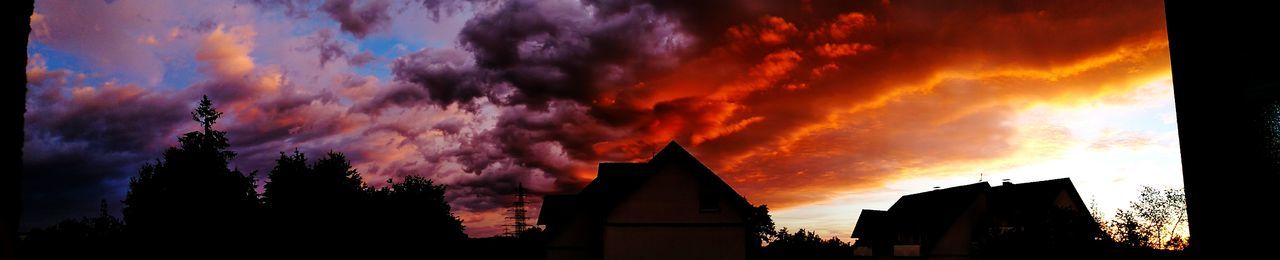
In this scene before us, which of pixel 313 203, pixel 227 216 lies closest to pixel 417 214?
pixel 313 203

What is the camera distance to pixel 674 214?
3838 cm

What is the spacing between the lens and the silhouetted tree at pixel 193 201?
131 ft

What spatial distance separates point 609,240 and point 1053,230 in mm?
21540

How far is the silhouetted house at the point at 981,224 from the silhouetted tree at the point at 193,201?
127 feet

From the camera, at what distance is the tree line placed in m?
39.8

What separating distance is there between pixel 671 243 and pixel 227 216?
21728 mm

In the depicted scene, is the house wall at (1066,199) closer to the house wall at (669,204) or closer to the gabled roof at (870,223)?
the gabled roof at (870,223)

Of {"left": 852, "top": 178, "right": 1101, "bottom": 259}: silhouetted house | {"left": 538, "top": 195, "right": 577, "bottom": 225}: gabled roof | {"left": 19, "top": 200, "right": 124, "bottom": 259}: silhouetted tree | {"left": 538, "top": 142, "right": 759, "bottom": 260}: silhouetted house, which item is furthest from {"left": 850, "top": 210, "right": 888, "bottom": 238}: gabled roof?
{"left": 19, "top": 200, "right": 124, "bottom": 259}: silhouetted tree

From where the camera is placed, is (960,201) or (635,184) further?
(960,201)

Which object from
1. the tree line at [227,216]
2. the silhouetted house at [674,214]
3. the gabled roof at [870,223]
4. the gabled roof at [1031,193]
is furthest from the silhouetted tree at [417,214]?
the gabled roof at [1031,193]

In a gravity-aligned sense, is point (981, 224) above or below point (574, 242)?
above

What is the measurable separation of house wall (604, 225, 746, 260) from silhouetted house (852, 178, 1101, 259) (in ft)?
49.7

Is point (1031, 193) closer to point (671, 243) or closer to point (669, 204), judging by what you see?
point (669, 204)

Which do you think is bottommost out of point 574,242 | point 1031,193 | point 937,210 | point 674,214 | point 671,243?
point 671,243
